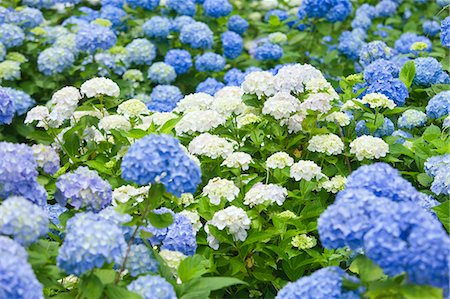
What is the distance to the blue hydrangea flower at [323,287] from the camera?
6.62ft

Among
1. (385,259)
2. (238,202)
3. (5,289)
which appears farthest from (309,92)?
(5,289)

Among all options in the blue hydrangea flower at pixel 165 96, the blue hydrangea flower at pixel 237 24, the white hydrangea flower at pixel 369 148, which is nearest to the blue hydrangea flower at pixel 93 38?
the blue hydrangea flower at pixel 165 96

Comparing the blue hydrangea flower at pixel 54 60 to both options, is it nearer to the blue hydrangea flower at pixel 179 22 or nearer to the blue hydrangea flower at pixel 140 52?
the blue hydrangea flower at pixel 140 52

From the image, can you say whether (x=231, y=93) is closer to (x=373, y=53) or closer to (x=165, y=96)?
(x=373, y=53)

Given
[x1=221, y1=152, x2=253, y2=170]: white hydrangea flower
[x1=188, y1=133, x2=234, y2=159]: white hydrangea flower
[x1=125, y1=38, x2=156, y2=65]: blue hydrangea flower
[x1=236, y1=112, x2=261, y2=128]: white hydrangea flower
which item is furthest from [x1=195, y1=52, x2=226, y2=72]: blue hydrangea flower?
[x1=221, y1=152, x2=253, y2=170]: white hydrangea flower

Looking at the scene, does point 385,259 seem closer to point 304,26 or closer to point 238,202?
point 238,202

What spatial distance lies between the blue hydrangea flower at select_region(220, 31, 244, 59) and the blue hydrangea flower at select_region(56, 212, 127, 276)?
3330 millimetres

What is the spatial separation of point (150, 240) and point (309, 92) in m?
1.10

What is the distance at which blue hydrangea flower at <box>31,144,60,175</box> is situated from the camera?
2502mm

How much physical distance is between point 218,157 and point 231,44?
230 centimetres

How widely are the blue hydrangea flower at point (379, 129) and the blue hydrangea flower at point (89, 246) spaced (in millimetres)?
1569

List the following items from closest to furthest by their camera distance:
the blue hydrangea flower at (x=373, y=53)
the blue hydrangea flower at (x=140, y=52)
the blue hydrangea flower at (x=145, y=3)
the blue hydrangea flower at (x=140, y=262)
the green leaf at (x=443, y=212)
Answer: the blue hydrangea flower at (x=140, y=262)
the green leaf at (x=443, y=212)
the blue hydrangea flower at (x=373, y=53)
the blue hydrangea flower at (x=140, y=52)
the blue hydrangea flower at (x=145, y=3)

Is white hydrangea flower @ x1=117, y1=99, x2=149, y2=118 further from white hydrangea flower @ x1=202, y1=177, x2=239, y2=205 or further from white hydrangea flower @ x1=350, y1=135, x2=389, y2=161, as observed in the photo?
white hydrangea flower @ x1=350, y1=135, x2=389, y2=161

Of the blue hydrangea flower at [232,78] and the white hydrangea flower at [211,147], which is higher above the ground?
the white hydrangea flower at [211,147]
